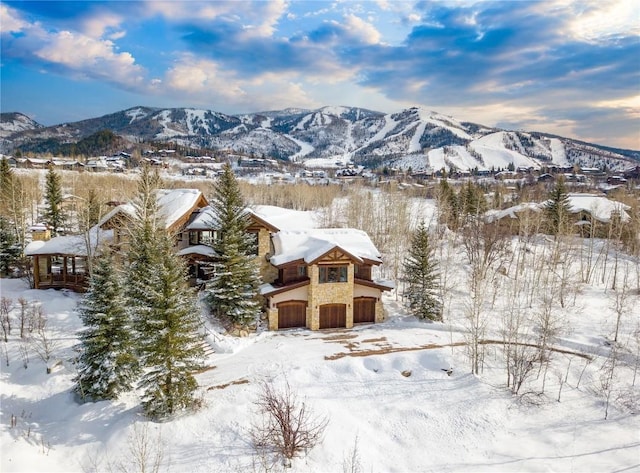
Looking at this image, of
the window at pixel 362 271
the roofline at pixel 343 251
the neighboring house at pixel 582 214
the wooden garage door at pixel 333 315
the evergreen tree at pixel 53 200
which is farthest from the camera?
the neighboring house at pixel 582 214

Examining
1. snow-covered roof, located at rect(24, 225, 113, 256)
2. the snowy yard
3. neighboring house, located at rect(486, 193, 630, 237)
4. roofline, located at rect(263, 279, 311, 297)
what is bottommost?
the snowy yard

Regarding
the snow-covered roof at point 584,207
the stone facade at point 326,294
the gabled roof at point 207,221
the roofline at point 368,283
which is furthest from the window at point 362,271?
the snow-covered roof at point 584,207

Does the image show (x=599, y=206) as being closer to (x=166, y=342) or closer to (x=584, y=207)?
(x=584, y=207)

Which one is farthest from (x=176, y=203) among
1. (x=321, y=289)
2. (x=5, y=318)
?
(x=321, y=289)

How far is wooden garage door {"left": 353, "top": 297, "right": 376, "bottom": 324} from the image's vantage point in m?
25.7

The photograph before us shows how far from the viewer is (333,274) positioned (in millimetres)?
24703

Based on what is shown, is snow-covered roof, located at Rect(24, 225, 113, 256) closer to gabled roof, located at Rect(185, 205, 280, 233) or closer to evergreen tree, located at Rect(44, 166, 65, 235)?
gabled roof, located at Rect(185, 205, 280, 233)

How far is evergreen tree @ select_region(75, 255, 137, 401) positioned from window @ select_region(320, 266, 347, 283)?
475 inches

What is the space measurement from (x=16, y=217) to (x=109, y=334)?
2496 cm

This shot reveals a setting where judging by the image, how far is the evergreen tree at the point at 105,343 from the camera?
15023 mm

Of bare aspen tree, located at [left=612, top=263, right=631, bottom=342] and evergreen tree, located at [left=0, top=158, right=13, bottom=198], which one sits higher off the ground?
evergreen tree, located at [left=0, top=158, right=13, bottom=198]

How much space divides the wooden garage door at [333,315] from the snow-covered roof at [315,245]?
3.37 metres

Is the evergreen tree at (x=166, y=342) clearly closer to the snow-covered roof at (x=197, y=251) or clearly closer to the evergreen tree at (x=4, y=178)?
the snow-covered roof at (x=197, y=251)

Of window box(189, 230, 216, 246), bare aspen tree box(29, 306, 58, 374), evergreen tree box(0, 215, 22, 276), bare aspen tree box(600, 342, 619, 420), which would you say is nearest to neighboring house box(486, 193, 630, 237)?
bare aspen tree box(600, 342, 619, 420)
